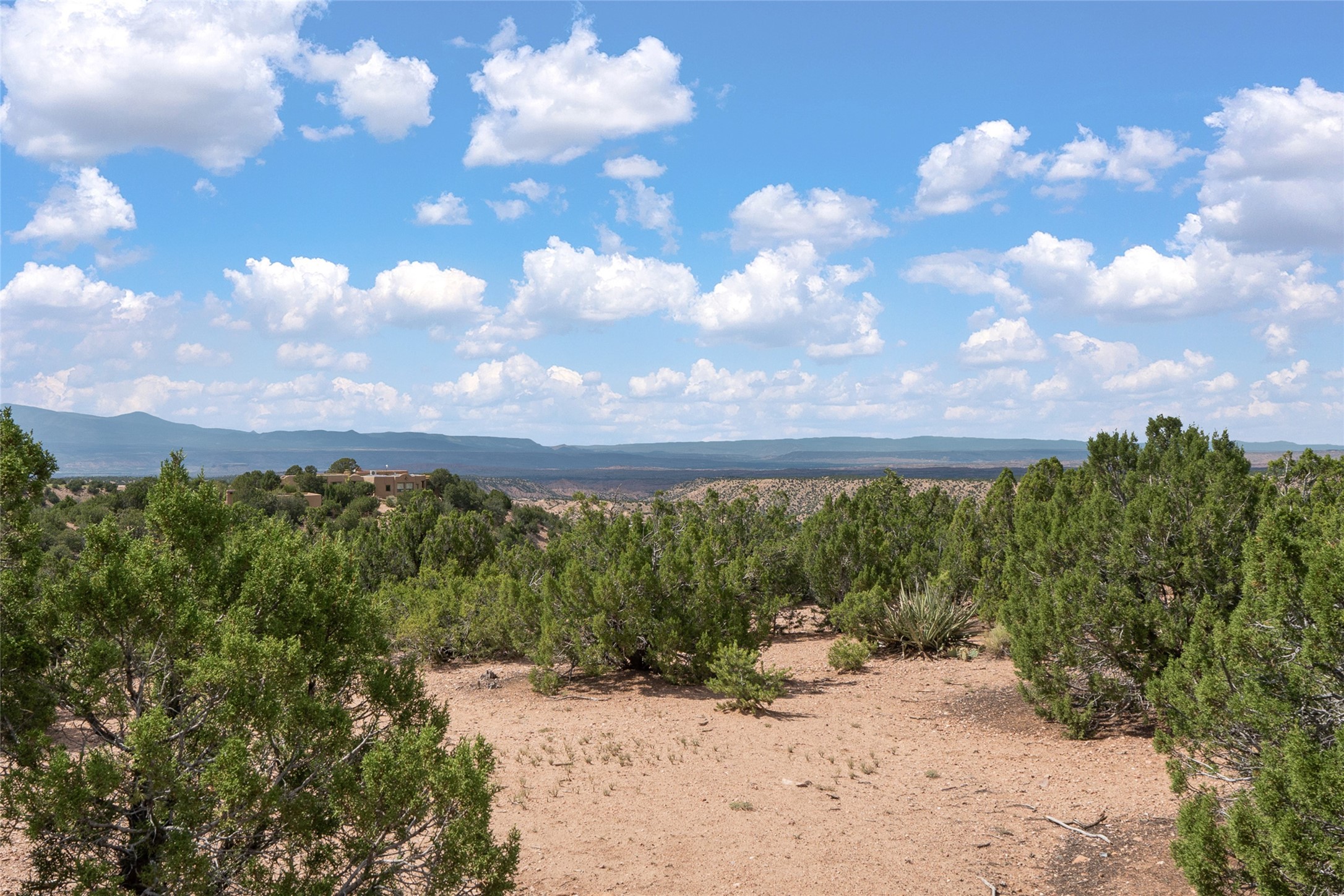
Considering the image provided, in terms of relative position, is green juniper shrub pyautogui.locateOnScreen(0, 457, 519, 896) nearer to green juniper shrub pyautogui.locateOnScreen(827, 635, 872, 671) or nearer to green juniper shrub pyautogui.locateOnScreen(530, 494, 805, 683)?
green juniper shrub pyautogui.locateOnScreen(530, 494, 805, 683)

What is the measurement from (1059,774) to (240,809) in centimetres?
710

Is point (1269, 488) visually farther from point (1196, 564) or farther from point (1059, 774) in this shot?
point (1059, 774)

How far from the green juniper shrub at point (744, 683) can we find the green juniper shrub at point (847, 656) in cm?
245

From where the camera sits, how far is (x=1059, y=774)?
813cm

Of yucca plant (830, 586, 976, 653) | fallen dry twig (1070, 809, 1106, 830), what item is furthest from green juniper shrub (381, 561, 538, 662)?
fallen dry twig (1070, 809, 1106, 830)

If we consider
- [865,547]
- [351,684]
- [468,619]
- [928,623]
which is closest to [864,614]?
[928,623]

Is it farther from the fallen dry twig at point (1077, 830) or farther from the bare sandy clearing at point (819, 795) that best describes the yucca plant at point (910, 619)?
the fallen dry twig at point (1077, 830)

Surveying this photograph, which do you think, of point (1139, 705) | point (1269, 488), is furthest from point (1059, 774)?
point (1269, 488)

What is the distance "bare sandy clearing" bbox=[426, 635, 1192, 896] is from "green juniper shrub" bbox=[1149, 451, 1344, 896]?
2.67 ft

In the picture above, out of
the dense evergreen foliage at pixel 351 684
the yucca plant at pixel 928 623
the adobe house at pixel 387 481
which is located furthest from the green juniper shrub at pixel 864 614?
the adobe house at pixel 387 481

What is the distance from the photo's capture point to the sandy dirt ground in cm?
601

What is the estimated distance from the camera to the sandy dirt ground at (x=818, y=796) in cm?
601

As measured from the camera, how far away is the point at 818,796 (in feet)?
25.2

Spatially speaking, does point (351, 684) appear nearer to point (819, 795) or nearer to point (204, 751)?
point (204, 751)
